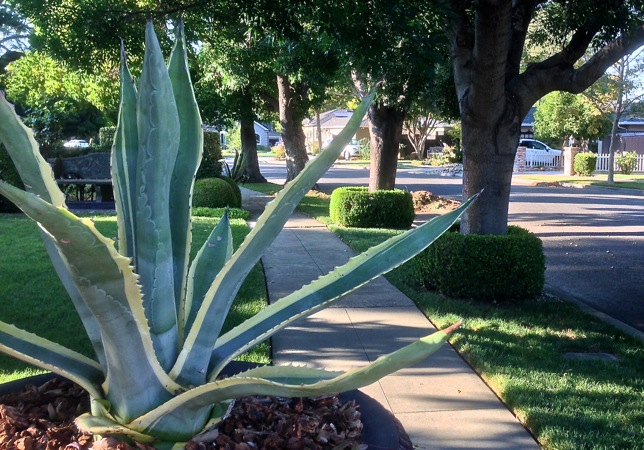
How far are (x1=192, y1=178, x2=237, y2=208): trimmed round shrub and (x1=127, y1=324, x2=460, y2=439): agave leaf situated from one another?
14.5 meters

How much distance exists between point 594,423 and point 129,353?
3.41 metres

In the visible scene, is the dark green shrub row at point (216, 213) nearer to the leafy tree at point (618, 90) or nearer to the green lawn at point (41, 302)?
the green lawn at point (41, 302)

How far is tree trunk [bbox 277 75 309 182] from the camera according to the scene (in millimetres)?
23203

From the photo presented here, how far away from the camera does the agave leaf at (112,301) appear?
1.46m

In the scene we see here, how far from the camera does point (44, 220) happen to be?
4.69 ft

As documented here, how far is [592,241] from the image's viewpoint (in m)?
13.4

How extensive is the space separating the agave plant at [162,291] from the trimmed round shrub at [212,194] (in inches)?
556

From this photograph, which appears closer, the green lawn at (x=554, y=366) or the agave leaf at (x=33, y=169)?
the agave leaf at (x=33, y=169)

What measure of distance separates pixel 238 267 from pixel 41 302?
5.58 meters

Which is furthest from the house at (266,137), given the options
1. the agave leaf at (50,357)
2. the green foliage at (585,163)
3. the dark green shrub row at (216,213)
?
the agave leaf at (50,357)

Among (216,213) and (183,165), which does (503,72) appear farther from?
(216,213)

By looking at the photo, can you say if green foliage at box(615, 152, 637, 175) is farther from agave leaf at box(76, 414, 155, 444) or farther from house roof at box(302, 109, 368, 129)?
house roof at box(302, 109, 368, 129)

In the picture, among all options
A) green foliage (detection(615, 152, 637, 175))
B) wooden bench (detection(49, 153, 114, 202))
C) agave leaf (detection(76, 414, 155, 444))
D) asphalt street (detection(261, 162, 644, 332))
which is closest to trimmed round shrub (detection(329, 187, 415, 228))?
asphalt street (detection(261, 162, 644, 332))

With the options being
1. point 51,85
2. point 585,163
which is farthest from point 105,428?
point 585,163
